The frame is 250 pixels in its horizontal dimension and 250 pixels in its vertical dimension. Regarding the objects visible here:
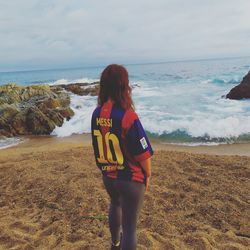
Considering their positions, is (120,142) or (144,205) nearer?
(120,142)

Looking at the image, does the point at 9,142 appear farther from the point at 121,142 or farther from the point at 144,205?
the point at 121,142

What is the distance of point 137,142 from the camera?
8.43 feet

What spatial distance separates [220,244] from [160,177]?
2139 mm

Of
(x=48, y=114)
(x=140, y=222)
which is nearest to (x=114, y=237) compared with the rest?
(x=140, y=222)

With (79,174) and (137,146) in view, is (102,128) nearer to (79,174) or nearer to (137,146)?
(137,146)

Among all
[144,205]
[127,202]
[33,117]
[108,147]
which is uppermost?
[108,147]

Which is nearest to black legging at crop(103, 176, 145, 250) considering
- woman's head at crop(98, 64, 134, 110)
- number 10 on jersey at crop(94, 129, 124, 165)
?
number 10 on jersey at crop(94, 129, 124, 165)

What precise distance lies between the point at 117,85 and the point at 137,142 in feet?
1.57

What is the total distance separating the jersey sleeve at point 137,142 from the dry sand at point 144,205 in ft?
4.78

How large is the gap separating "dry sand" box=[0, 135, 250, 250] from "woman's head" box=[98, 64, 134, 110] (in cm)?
179

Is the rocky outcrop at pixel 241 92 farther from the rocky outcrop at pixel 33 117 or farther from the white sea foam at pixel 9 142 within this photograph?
the white sea foam at pixel 9 142

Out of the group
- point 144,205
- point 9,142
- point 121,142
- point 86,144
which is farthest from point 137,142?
point 9,142

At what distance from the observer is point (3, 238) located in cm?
389

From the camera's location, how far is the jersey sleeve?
8.40 ft
